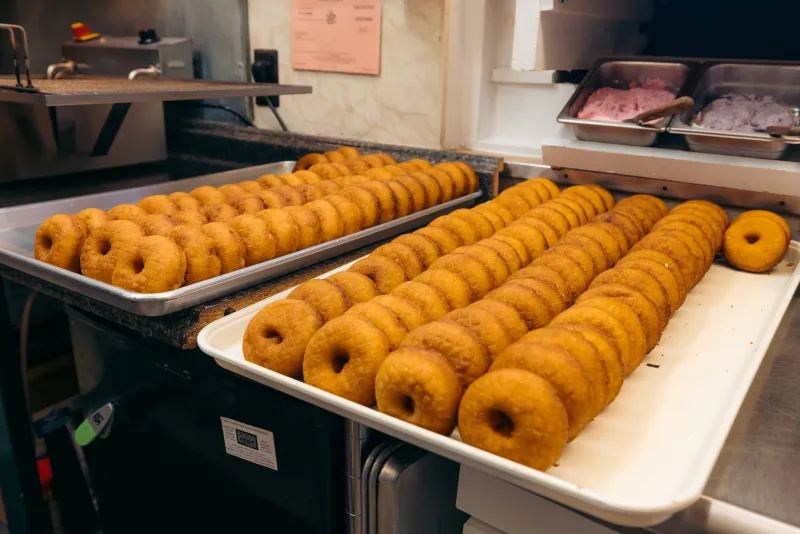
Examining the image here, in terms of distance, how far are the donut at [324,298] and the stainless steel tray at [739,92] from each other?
36.0 inches

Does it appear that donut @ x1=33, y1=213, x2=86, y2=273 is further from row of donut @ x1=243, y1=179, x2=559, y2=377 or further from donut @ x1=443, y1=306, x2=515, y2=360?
donut @ x1=443, y1=306, x2=515, y2=360

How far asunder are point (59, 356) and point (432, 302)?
1718 millimetres

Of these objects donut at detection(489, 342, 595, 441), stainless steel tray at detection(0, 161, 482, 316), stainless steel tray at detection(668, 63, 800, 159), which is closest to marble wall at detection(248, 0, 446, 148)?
stainless steel tray at detection(0, 161, 482, 316)

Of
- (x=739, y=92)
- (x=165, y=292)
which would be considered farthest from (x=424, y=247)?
(x=739, y=92)

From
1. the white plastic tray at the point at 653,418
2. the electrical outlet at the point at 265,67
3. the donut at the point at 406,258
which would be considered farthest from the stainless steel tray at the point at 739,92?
the electrical outlet at the point at 265,67

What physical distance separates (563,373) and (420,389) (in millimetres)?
184

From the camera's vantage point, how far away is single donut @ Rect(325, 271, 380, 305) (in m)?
1.07

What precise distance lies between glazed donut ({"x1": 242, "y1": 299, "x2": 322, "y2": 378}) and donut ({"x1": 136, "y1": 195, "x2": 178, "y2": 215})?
606 mm

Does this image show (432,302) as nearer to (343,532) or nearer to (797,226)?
(343,532)

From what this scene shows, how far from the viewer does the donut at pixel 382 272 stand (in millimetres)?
1139

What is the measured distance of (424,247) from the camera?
1.27 meters

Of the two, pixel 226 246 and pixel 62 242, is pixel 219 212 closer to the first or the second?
pixel 226 246

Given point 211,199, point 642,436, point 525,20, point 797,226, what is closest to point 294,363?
point 642,436

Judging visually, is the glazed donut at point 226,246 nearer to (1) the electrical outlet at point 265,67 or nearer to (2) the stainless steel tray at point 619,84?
(2) the stainless steel tray at point 619,84
